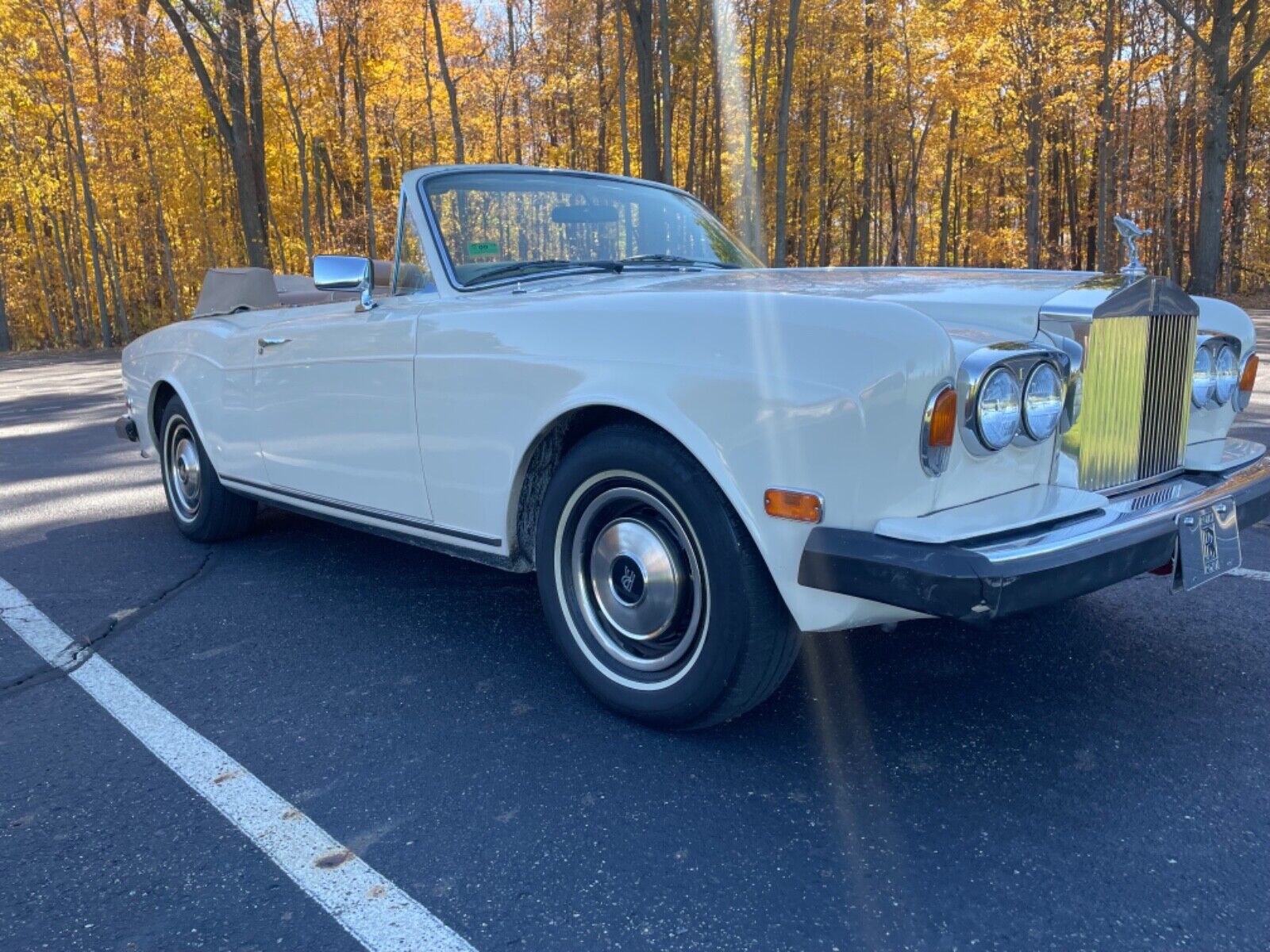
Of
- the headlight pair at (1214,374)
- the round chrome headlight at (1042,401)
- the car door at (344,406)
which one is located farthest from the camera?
the car door at (344,406)

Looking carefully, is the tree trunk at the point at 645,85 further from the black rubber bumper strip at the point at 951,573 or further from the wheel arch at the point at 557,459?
the black rubber bumper strip at the point at 951,573

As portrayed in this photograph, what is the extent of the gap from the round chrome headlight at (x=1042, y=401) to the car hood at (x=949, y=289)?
4.8 inches

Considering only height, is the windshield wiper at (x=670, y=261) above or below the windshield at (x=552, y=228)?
below

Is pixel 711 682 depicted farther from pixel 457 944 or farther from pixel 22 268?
pixel 22 268

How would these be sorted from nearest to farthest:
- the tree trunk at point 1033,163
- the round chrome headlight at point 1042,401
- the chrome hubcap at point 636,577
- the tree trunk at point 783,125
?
the round chrome headlight at point 1042,401
the chrome hubcap at point 636,577
the tree trunk at point 783,125
the tree trunk at point 1033,163

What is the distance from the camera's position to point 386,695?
2.87m

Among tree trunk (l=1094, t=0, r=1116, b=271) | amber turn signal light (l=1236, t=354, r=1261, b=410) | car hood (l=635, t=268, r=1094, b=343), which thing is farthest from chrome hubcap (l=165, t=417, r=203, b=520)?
tree trunk (l=1094, t=0, r=1116, b=271)

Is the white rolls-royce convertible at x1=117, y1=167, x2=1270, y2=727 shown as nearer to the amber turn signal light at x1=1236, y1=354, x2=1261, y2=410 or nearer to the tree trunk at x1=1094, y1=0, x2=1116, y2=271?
the amber turn signal light at x1=1236, y1=354, x2=1261, y2=410

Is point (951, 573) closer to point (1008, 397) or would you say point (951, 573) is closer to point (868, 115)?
point (1008, 397)

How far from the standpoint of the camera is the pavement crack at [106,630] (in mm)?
3057

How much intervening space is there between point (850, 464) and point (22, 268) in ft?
154

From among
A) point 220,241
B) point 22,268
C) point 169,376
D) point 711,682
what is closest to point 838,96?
point 220,241

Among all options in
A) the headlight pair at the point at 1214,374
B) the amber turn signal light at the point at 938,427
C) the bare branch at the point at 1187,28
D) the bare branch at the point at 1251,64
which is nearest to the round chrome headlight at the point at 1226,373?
the headlight pair at the point at 1214,374

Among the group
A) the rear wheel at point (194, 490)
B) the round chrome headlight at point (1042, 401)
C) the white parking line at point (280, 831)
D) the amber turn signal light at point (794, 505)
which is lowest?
the white parking line at point (280, 831)
